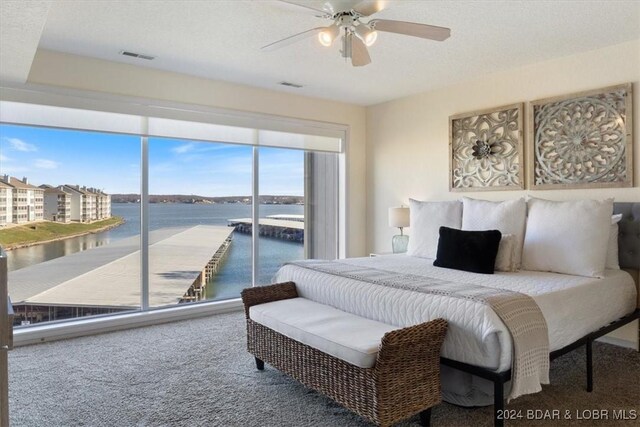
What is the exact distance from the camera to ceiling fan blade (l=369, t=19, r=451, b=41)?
8.07 ft

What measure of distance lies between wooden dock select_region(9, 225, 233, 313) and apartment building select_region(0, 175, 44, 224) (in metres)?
0.48

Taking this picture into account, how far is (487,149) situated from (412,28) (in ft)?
7.28

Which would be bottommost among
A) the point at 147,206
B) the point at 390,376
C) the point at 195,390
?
the point at 195,390

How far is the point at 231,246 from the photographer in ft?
16.9

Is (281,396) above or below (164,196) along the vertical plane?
below

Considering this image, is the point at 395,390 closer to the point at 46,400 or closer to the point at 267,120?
the point at 46,400

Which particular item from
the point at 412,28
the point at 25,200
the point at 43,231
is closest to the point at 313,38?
the point at 412,28

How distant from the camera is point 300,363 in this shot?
2.49m

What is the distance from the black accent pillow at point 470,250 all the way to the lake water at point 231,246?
242 centimetres

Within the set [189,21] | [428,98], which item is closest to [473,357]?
[189,21]

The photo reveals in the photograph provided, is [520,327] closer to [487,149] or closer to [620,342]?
[620,342]

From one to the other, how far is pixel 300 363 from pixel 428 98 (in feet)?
12.0

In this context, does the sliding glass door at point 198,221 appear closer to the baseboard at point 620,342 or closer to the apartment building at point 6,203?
the apartment building at point 6,203

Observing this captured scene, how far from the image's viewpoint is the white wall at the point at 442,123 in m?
3.46
